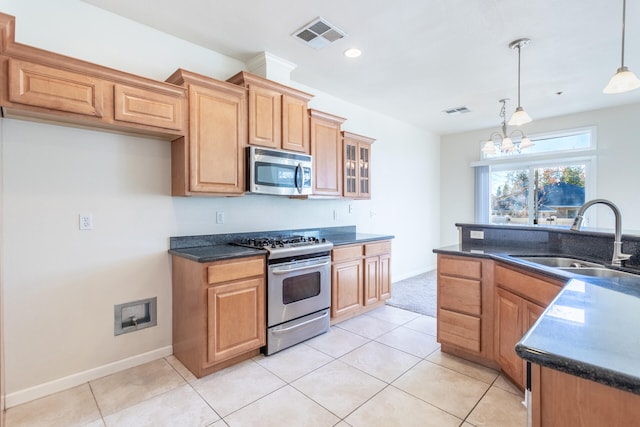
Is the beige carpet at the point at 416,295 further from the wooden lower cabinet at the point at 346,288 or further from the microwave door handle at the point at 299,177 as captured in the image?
the microwave door handle at the point at 299,177

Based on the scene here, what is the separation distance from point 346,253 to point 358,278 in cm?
39

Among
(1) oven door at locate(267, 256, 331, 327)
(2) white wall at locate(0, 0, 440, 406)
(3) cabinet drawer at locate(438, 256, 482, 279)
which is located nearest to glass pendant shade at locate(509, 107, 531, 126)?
(3) cabinet drawer at locate(438, 256, 482, 279)

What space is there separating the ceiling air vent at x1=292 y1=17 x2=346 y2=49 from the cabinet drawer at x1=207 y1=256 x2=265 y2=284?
197 cm

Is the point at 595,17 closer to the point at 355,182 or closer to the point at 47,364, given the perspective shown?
the point at 355,182

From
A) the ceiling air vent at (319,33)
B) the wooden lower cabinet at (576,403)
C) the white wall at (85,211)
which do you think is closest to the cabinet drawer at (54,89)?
the white wall at (85,211)

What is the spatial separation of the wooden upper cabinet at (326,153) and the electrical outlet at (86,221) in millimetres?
2021

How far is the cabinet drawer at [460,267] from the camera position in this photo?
8.30ft

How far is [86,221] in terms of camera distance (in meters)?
2.30

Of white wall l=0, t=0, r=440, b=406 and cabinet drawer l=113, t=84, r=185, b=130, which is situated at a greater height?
cabinet drawer l=113, t=84, r=185, b=130

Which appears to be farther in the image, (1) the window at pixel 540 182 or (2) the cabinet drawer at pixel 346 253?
(1) the window at pixel 540 182

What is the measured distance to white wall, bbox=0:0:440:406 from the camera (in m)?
2.05

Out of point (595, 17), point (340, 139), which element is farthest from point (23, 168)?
point (595, 17)

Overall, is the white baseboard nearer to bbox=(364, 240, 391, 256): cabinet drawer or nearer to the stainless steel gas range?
the stainless steel gas range

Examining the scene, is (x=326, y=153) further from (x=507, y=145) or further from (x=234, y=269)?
(x=507, y=145)
